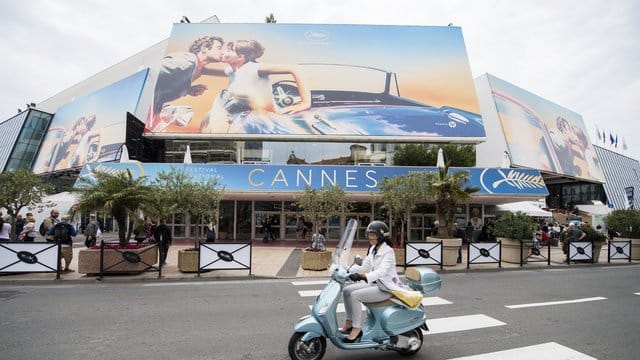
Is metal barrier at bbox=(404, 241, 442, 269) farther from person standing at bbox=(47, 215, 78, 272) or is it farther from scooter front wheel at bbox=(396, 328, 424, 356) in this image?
person standing at bbox=(47, 215, 78, 272)

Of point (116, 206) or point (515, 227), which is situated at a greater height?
point (116, 206)

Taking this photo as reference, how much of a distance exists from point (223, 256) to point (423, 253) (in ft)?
21.5

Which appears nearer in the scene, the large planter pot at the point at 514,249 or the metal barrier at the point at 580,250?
the large planter pot at the point at 514,249

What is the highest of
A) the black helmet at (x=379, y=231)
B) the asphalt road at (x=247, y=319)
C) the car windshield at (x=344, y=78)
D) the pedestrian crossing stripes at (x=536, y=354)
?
the car windshield at (x=344, y=78)

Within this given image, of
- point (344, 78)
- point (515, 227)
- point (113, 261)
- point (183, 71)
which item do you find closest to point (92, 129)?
point (183, 71)

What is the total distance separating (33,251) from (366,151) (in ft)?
65.9

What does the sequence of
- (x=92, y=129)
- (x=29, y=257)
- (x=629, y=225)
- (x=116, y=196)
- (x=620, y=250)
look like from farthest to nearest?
1. (x=92, y=129)
2. (x=629, y=225)
3. (x=620, y=250)
4. (x=116, y=196)
5. (x=29, y=257)

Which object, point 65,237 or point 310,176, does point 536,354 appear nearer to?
point 65,237

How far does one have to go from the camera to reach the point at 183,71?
28.9 metres

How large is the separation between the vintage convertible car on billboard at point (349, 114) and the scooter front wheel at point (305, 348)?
22.2 metres

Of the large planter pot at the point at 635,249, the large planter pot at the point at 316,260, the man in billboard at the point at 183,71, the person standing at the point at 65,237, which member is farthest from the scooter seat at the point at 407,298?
the man in billboard at the point at 183,71

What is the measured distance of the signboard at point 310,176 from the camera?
65.4 ft

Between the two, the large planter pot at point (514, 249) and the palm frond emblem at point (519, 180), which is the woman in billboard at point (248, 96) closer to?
the palm frond emblem at point (519, 180)

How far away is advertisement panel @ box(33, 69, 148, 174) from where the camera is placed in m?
32.6
